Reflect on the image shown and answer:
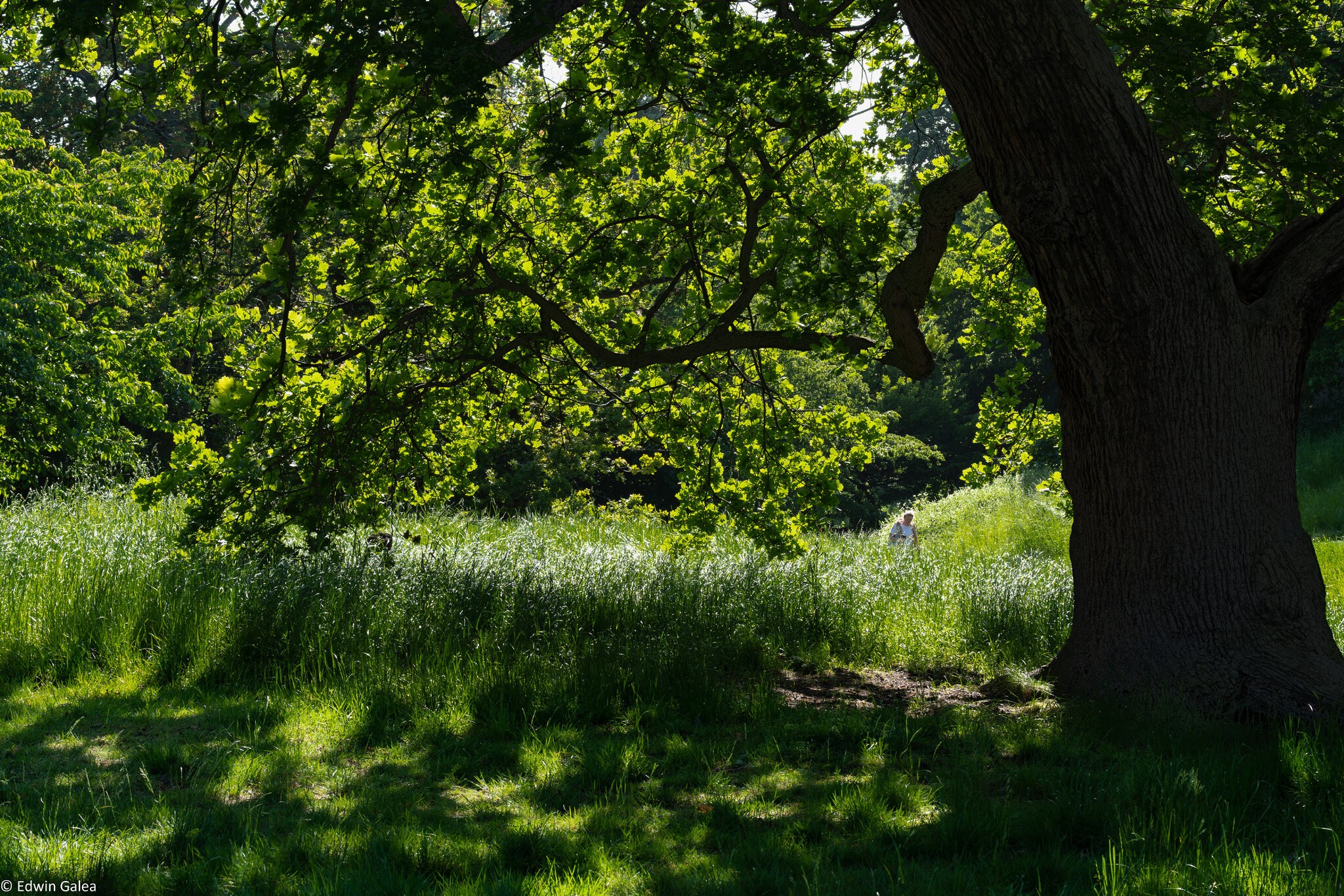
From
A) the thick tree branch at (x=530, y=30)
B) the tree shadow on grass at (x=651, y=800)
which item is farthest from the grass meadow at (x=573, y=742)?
the thick tree branch at (x=530, y=30)

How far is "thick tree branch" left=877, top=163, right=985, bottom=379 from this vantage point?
710 cm

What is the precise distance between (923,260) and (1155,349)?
7.56ft

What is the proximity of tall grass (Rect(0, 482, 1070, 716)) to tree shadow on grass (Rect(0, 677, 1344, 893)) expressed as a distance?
767 mm

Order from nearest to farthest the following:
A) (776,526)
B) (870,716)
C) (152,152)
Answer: (870,716) < (776,526) < (152,152)

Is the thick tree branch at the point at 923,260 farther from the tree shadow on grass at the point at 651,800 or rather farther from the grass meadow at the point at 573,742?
the tree shadow on grass at the point at 651,800

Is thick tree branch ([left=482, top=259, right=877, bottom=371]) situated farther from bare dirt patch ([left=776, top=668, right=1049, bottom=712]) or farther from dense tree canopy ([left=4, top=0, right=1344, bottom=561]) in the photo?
bare dirt patch ([left=776, top=668, right=1049, bottom=712])

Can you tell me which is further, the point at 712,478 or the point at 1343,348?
the point at 1343,348

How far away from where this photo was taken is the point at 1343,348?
2461cm

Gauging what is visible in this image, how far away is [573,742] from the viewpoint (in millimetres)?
5086

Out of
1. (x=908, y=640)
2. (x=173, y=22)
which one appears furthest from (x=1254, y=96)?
(x=173, y=22)

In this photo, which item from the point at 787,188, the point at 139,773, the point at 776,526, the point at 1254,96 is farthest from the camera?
the point at 776,526

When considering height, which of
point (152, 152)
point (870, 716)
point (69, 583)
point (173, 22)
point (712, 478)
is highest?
point (152, 152)

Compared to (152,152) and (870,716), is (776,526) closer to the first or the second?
(870,716)

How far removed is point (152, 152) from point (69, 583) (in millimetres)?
11276
